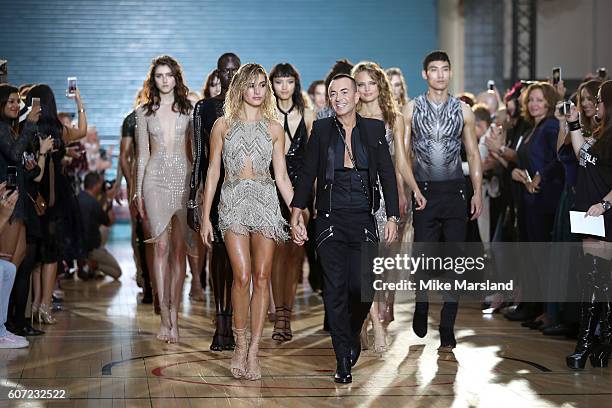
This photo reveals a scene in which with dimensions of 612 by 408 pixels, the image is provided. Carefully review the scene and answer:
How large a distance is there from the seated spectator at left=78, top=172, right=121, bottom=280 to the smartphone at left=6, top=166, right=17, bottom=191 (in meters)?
4.33

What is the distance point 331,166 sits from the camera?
623 centimetres

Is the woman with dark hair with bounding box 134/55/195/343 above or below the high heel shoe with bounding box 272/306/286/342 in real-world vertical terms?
above

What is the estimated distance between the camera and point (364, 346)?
7.44m

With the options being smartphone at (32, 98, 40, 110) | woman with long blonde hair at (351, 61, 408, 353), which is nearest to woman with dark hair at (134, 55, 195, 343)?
smartphone at (32, 98, 40, 110)

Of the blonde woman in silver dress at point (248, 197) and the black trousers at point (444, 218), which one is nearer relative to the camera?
the blonde woman in silver dress at point (248, 197)

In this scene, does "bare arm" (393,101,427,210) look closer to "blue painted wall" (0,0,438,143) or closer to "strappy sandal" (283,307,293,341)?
"strappy sandal" (283,307,293,341)

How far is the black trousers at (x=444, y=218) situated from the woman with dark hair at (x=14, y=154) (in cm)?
266

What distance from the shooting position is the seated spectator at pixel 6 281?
7371 mm

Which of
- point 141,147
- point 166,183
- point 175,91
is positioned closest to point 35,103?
point 141,147

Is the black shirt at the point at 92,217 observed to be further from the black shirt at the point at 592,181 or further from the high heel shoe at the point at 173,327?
the black shirt at the point at 592,181

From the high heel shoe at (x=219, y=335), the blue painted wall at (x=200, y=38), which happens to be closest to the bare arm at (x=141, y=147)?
the high heel shoe at (x=219, y=335)

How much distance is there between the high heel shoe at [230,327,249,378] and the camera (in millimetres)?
6348

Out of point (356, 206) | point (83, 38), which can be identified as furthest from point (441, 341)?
point (83, 38)

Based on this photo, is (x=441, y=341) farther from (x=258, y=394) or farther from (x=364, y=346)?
(x=258, y=394)
